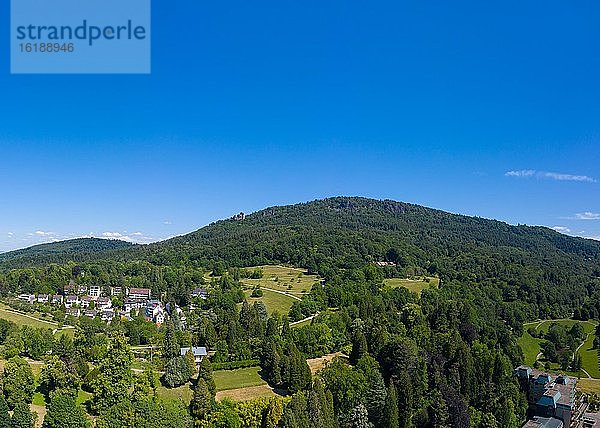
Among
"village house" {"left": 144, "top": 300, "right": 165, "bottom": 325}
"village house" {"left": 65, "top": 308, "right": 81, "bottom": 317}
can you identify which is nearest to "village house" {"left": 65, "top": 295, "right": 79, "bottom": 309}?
"village house" {"left": 65, "top": 308, "right": 81, "bottom": 317}

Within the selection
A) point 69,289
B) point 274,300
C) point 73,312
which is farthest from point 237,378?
point 69,289

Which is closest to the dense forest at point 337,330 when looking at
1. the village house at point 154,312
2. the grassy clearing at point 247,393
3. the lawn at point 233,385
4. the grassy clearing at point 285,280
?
the lawn at point 233,385

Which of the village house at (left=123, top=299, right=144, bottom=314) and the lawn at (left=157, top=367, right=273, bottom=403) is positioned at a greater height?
the village house at (left=123, top=299, right=144, bottom=314)

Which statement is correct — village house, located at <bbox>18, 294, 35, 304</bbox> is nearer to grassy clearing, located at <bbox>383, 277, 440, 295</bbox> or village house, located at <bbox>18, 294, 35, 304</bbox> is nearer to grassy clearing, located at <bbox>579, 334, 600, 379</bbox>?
grassy clearing, located at <bbox>383, 277, 440, 295</bbox>

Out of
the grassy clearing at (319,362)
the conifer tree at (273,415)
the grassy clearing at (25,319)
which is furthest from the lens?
the grassy clearing at (25,319)

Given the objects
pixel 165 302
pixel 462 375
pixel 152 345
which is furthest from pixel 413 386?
pixel 165 302

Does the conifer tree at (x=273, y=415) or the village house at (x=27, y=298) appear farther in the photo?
the village house at (x=27, y=298)

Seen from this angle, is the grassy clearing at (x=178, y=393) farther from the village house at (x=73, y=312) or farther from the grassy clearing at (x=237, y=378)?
the village house at (x=73, y=312)
